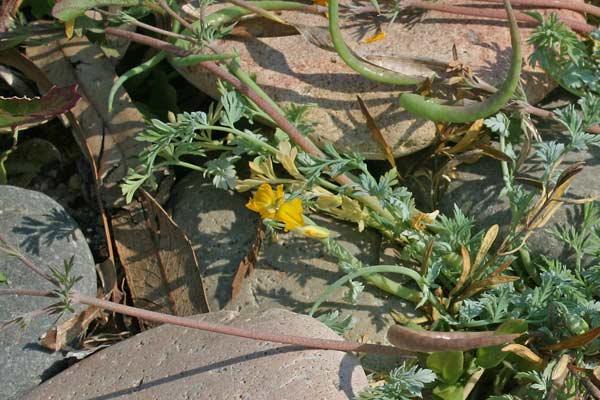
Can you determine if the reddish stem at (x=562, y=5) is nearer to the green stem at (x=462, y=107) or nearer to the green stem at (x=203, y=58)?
the green stem at (x=462, y=107)

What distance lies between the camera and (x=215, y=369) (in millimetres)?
2152

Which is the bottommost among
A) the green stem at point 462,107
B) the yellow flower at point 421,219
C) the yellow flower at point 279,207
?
the yellow flower at point 421,219

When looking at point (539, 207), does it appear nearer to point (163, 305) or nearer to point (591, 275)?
point (591, 275)

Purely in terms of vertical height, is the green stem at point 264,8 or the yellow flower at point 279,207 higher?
the green stem at point 264,8

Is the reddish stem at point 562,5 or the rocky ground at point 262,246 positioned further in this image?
the reddish stem at point 562,5

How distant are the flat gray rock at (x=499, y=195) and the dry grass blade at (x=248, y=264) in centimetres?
62

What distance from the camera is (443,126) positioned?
2570mm

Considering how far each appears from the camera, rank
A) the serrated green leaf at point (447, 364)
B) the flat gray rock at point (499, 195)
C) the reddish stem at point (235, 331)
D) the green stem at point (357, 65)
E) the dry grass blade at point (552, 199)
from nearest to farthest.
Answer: the reddish stem at point (235, 331) < the serrated green leaf at point (447, 364) < the dry grass blade at point (552, 199) < the green stem at point (357, 65) < the flat gray rock at point (499, 195)

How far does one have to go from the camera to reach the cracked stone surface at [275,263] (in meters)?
2.51

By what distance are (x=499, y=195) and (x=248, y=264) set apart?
84 cm

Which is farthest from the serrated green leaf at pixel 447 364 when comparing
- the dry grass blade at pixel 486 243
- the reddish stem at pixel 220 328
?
the dry grass blade at pixel 486 243

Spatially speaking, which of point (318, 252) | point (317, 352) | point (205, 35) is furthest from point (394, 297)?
point (205, 35)

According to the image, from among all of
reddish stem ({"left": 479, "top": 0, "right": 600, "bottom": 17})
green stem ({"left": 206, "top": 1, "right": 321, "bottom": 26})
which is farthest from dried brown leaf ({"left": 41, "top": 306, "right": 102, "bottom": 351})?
reddish stem ({"left": 479, "top": 0, "right": 600, "bottom": 17})

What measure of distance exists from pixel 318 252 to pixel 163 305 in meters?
0.54
